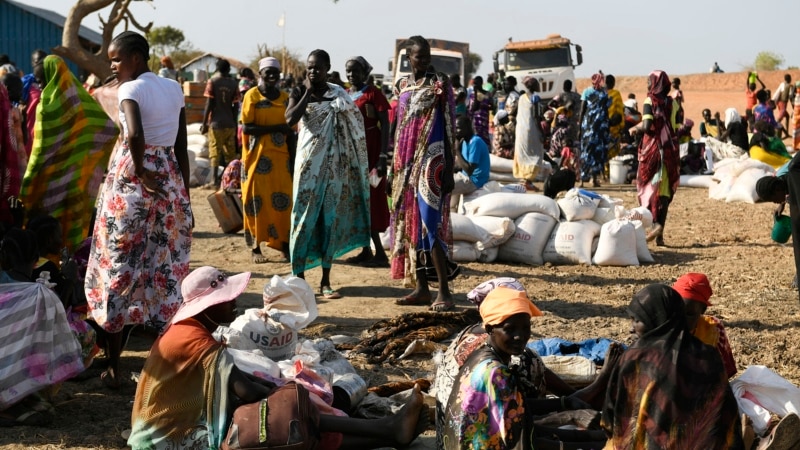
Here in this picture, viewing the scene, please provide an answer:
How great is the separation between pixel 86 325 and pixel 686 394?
10.7 ft

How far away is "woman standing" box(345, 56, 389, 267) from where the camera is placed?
27.1 feet

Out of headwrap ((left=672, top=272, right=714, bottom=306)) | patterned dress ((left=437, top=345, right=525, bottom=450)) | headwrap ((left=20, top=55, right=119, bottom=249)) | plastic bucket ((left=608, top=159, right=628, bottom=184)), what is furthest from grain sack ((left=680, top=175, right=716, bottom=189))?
patterned dress ((left=437, top=345, right=525, bottom=450))

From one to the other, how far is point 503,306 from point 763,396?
1.33m

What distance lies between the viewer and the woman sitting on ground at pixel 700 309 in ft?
13.9

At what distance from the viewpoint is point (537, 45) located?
2670 cm

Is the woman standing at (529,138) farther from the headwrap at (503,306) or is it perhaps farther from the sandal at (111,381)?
the headwrap at (503,306)

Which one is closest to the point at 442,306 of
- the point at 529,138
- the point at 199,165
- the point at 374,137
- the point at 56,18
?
the point at 374,137

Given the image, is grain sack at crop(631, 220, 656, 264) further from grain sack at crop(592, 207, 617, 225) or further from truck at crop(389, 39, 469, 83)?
truck at crop(389, 39, 469, 83)

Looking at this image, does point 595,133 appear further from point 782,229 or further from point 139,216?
point 139,216

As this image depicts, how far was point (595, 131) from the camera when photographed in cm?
1612

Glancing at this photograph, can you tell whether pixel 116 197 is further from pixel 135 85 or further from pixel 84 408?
pixel 84 408

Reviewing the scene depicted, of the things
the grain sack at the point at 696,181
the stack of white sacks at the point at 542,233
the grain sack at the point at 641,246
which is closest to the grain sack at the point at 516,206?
the stack of white sacks at the point at 542,233

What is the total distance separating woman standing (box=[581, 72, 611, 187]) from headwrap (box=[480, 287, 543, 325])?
12721 millimetres

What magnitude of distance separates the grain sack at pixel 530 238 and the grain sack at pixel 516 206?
5 cm
